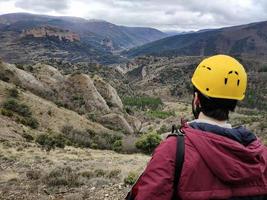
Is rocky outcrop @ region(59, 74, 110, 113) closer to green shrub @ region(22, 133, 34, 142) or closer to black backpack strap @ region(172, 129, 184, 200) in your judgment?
green shrub @ region(22, 133, 34, 142)

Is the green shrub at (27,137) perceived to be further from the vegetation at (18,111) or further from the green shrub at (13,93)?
the green shrub at (13,93)

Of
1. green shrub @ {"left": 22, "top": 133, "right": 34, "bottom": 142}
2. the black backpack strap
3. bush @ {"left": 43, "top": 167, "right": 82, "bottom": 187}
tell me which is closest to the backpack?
the black backpack strap

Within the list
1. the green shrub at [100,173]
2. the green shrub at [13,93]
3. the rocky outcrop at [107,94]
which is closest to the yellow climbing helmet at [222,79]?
the green shrub at [100,173]

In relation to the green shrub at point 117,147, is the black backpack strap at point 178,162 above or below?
above

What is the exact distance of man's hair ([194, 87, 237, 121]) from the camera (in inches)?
125

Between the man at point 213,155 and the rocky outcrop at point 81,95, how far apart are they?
33966 millimetres

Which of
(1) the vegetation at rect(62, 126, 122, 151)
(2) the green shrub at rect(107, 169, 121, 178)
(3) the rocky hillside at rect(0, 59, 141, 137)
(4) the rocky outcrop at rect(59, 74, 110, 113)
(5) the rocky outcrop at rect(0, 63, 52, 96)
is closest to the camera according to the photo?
(2) the green shrub at rect(107, 169, 121, 178)

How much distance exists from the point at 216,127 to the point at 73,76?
37815 millimetres

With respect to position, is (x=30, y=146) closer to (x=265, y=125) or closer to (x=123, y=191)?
(x=123, y=191)

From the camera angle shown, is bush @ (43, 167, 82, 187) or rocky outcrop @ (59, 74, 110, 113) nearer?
bush @ (43, 167, 82, 187)

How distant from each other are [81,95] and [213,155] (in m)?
36.4

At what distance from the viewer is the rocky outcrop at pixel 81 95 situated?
38.0 m

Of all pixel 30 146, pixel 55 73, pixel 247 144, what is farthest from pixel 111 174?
pixel 55 73

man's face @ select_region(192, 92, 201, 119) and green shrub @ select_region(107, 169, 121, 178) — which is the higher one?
man's face @ select_region(192, 92, 201, 119)
